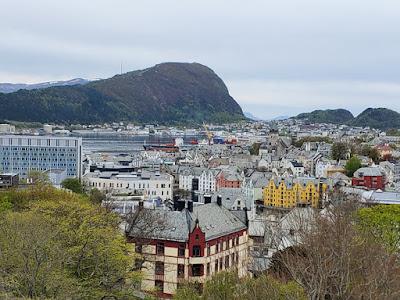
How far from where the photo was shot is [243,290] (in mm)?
15117

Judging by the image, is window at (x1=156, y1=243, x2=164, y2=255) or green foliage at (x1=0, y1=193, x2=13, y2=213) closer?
window at (x1=156, y1=243, x2=164, y2=255)

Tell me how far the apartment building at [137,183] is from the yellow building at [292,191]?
406 inches

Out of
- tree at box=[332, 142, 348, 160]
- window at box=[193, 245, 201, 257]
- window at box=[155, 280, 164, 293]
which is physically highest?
tree at box=[332, 142, 348, 160]

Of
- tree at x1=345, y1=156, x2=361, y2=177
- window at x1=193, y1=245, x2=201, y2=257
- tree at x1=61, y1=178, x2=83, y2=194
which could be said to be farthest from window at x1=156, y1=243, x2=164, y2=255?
tree at x1=345, y1=156, x2=361, y2=177

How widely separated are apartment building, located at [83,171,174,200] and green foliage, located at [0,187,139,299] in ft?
122

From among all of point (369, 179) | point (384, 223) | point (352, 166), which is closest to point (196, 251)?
point (384, 223)

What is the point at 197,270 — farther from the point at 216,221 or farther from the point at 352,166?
the point at 352,166

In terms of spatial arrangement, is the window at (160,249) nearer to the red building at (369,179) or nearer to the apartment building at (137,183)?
the apartment building at (137,183)

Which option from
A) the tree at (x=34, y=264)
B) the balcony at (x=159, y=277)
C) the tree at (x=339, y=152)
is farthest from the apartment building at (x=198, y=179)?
the tree at (x=34, y=264)

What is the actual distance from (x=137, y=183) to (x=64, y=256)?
1666 inches

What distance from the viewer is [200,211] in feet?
86.9

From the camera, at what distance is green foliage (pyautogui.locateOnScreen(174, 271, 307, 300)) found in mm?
14312

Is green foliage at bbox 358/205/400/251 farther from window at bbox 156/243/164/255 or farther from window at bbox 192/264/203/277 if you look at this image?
window at bbox 156/243/164/255

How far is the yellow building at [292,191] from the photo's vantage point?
57056 mm
